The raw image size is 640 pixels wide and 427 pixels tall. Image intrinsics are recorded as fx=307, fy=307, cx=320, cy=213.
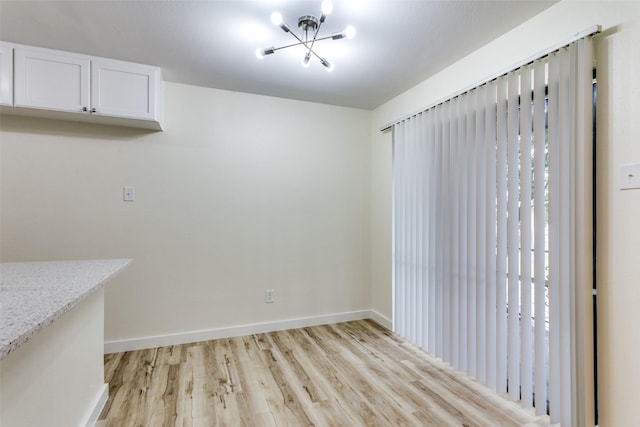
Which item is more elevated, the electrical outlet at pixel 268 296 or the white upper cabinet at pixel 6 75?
the white upper cabinet at pixel 6 75

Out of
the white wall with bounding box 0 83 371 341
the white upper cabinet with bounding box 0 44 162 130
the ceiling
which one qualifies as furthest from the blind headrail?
the white upper cabinet with bounding box 0 44 162 130

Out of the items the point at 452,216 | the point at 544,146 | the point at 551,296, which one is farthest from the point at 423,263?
the point at 544,146

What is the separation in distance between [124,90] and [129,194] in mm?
865

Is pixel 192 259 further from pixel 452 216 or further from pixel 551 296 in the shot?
pixel 551 296

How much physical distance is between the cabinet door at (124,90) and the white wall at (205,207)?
335 millimetres

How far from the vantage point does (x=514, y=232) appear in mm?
1888

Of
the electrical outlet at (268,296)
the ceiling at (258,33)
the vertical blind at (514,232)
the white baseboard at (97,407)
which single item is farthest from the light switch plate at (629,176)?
the white baseboard at (97,407)

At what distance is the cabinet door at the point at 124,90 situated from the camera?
2.35 m

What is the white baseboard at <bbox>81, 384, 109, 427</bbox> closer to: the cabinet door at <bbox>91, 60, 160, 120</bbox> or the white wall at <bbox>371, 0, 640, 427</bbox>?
the cabinet door at <bbox>91, 60, 160, 120</bbox>

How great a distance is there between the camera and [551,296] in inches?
65.9

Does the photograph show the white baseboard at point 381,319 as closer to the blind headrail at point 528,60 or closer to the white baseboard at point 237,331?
the white baseboard at point 237,331

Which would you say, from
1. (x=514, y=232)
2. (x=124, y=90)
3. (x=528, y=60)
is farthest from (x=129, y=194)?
(x=528, y=60)

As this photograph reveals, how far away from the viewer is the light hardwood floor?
180 cm

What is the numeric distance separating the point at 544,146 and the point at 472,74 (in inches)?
33.8
